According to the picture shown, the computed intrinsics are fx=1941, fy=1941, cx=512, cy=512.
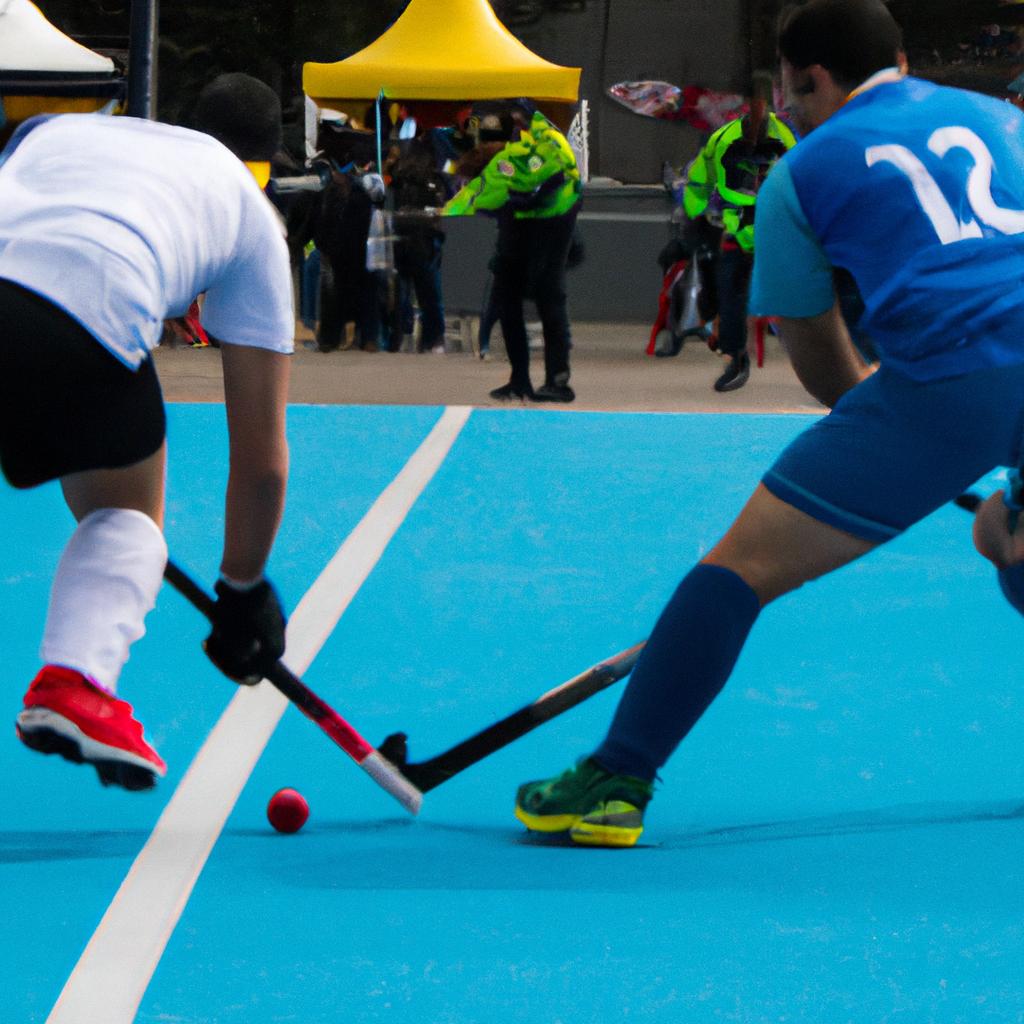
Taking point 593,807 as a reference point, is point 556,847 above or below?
below

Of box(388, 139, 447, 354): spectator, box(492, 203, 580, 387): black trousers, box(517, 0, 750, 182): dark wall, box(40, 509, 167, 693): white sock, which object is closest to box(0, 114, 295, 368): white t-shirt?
box(40, 509, 167, 693): white sock

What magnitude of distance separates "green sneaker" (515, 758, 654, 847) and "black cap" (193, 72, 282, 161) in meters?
1.48

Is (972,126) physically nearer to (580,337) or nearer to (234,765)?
(234,765)

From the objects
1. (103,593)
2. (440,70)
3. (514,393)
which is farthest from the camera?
(440,70)

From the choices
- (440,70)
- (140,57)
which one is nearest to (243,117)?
(140,57)

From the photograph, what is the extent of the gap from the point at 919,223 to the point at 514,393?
979 cm

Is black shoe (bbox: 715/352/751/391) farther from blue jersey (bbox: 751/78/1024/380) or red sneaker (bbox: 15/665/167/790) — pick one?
red sneaker (bbox: 15/665/167/790)

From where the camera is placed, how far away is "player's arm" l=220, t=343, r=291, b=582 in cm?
383

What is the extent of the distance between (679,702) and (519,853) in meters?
0.49

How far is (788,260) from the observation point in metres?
4.03

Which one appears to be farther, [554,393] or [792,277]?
[554,393]

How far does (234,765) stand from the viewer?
15.7 feet

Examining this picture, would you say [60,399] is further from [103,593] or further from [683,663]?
[683,663]

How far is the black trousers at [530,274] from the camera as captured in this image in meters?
12.8
